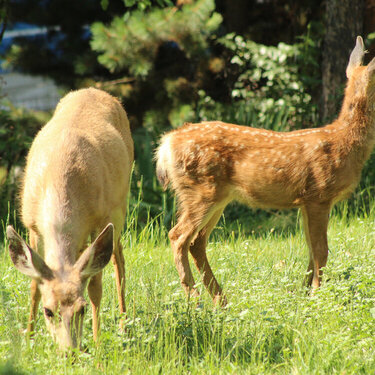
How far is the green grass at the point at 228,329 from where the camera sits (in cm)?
382

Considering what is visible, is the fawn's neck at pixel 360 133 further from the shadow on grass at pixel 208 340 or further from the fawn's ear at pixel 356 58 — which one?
the shadow on grass at pixel 208 340

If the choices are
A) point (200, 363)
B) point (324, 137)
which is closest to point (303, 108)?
point (324, 137)

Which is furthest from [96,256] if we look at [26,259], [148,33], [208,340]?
[148,33]

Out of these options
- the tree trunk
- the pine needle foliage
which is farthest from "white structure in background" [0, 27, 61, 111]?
the tree trunk

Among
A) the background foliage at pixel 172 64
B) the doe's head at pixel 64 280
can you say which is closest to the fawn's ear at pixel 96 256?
the doe's head at pixel 64 280

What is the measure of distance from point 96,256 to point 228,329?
1108 millimetres

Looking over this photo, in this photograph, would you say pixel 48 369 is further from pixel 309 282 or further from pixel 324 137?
pixel 324 137

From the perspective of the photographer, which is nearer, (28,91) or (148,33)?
(148,33)

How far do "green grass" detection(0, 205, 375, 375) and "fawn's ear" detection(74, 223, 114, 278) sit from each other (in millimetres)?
394

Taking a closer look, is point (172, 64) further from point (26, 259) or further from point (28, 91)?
point (26, 259)

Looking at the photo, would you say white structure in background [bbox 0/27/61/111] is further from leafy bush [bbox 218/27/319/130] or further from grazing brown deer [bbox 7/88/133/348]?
grazing brown deer [bbox 7/88/133/348]

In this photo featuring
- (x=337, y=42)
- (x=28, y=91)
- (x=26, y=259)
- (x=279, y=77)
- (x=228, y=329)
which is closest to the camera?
(x=26, y=259)

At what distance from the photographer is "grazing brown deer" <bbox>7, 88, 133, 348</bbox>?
379 centimetres

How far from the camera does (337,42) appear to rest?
27.8ft
